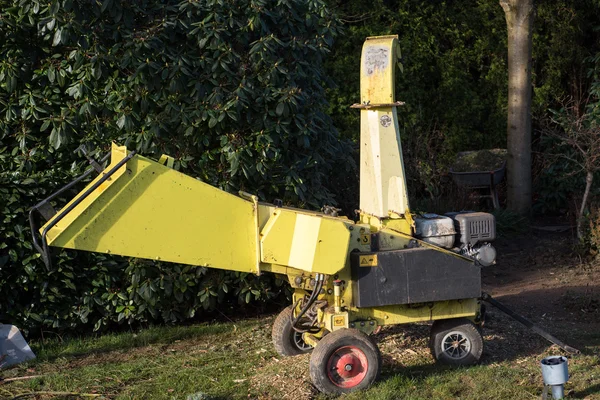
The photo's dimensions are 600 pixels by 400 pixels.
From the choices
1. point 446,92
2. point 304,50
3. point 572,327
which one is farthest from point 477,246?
point 446,92

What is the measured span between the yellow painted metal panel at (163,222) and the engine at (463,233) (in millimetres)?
1470

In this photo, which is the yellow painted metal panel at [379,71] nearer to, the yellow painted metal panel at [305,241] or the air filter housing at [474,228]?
the yellow painted metal panel at [305,241]

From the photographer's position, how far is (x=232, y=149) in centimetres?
858

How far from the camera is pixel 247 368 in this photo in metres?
7.62

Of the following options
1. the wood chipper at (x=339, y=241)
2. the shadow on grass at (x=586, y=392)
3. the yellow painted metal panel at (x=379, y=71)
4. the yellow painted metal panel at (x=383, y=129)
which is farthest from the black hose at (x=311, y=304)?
the shadow on grass at (x=586, y=392)

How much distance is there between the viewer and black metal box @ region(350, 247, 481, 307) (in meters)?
6.81

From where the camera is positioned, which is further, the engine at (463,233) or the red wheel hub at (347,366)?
the engine at (463,233)

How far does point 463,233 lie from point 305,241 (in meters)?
1.45

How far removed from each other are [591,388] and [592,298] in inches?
122

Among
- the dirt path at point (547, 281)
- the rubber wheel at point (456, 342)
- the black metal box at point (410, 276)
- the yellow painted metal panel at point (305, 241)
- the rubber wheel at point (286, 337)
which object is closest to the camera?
the yellow painted metal panel at point (305, 241)

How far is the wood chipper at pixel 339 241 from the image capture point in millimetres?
6332

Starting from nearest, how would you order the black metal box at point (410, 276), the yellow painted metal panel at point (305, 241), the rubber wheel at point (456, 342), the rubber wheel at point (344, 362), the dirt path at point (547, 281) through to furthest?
1. the yellow painted metal panel at point (305, 241)
2. the rubber wheel at point (344, 362)
3. the black metal box at point (410, 276)
4. the rubber wheel at point (456, 342)
5. the dirt path at point (547, 281)

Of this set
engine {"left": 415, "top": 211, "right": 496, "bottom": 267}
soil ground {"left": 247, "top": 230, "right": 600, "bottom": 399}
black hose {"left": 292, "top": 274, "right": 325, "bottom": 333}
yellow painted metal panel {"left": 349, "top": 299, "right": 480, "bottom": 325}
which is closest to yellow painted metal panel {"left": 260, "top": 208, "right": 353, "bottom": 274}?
black hose {"left": 292, "top": 274, "right": 325, "bottom": 333}

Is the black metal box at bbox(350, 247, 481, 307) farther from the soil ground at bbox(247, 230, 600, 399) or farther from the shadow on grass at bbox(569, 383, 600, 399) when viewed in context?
the shadow on grass at bbox(569, 383, 600, 399)
